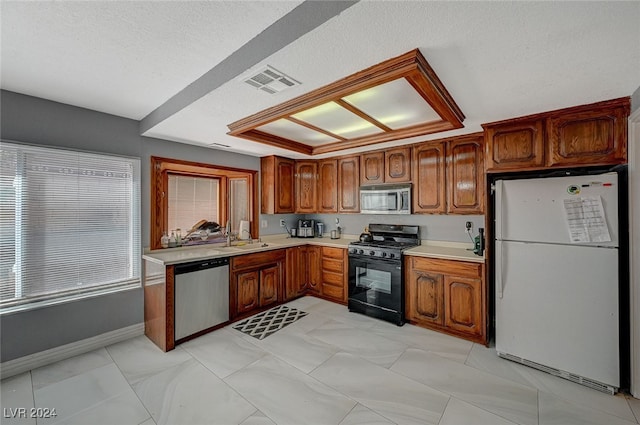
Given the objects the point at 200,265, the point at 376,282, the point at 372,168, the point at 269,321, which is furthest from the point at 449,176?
the point at 200,265

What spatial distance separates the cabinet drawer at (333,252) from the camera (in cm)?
385

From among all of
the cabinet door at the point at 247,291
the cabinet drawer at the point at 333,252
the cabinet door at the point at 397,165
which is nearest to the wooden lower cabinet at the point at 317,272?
the cabinet drawer at the point at 333,252

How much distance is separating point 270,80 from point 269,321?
276 cm

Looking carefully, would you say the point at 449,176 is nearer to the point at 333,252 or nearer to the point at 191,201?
the point at 333,252

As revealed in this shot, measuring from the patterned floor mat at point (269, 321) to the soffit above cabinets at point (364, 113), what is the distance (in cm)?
225

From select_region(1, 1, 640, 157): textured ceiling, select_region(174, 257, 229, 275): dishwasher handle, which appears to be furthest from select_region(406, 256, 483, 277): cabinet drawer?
select_region(174, 257, 229, 275): dishwasher handle

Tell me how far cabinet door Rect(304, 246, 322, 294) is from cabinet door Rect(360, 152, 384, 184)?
1.32 meters

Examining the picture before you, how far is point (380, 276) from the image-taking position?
3.34 meters

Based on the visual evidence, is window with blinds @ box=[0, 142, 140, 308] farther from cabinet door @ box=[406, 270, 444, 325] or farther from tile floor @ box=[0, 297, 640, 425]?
cabinet door @ box=[406, 270, 444, 325]

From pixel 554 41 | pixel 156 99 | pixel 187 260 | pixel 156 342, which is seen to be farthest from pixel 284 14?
pixel 156 342

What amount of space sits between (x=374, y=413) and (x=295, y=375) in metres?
0.72

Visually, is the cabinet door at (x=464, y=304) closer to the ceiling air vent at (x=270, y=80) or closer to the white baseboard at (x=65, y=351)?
the ceiling air vent at (x=270, y=80)

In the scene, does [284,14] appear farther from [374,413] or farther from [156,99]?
[374,413]

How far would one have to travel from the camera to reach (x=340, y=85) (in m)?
1.74
